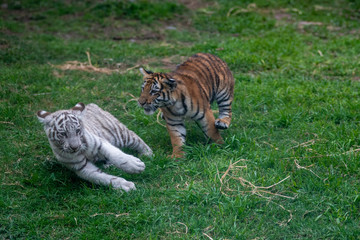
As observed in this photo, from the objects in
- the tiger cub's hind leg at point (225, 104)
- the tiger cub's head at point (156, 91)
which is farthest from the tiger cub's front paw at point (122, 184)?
the tiger cub's hind leg at point (225, 104)

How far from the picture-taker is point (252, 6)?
11.5 m

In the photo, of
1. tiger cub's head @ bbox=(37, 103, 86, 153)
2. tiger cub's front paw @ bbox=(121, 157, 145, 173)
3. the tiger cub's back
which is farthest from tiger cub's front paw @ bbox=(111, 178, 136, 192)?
the tiger cub's back

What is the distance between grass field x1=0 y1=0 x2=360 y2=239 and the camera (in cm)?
393

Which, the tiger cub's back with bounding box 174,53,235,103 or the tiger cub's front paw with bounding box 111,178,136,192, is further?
the tiger cub's back with bounding box 174,53,235,103

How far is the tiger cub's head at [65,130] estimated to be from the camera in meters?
4.29

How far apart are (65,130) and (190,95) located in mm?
1582

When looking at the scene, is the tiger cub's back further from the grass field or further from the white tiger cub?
the white tiger cub

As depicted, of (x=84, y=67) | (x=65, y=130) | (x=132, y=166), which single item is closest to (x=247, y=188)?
(x=132, y=166)

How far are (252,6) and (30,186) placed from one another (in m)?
8.67

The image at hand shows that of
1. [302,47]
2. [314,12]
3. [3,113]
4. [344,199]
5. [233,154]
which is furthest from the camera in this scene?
[314,12]

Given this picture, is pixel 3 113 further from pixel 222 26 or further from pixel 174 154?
pixel 222 26

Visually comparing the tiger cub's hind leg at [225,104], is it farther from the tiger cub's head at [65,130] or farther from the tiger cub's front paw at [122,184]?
the tiger cub's head at [65,130]

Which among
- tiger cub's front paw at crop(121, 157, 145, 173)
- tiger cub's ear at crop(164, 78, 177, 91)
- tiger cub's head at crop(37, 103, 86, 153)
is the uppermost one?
tiger cub's ear at crop(164, 78, 177, 91)

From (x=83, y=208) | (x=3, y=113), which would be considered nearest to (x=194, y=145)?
(x=83, y=208)
